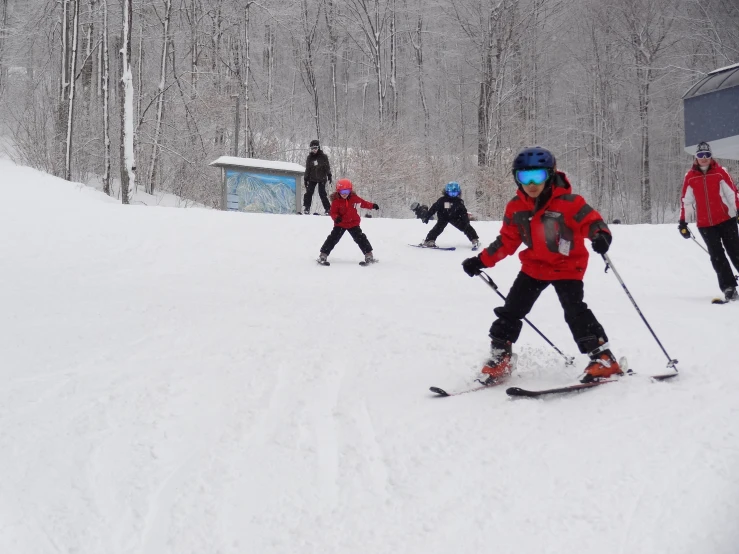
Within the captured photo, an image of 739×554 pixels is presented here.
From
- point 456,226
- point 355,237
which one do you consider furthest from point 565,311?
point 456,226

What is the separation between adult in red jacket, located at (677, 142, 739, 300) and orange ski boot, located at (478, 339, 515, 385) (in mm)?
3576

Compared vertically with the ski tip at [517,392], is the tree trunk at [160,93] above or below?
above

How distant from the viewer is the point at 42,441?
284 cm

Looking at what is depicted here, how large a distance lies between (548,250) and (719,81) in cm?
1793

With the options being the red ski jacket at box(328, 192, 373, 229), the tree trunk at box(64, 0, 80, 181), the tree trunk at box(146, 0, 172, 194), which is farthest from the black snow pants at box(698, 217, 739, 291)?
the tree trunk at box(146, 0, 172, 194)

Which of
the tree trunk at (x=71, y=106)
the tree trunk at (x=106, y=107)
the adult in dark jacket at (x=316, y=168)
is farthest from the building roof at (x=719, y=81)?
the tree trunk at (x=71, y=106)

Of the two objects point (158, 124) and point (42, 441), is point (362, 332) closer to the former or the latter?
point (42, 441)

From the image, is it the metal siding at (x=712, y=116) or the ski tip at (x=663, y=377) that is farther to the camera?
the metal siding at (x=712, y=116)

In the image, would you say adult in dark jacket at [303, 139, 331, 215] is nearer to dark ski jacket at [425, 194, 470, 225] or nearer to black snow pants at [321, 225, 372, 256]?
dark ski jacket at [425, 194, 470, 225]

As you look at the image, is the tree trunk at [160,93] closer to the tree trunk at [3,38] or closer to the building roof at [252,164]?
the building roof at [252,164]

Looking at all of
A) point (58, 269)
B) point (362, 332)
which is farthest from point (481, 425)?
point (58, 269)

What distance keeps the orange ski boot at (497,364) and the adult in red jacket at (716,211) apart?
11.7 feet

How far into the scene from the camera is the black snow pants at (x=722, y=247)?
600 cm

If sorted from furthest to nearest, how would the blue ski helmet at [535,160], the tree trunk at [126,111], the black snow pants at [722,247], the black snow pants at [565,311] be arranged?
the tree trunk at [126,111] < the black snow pants at [722,247] < the black snow pants at [565,311] < the blue ski helmet at [535,160]
